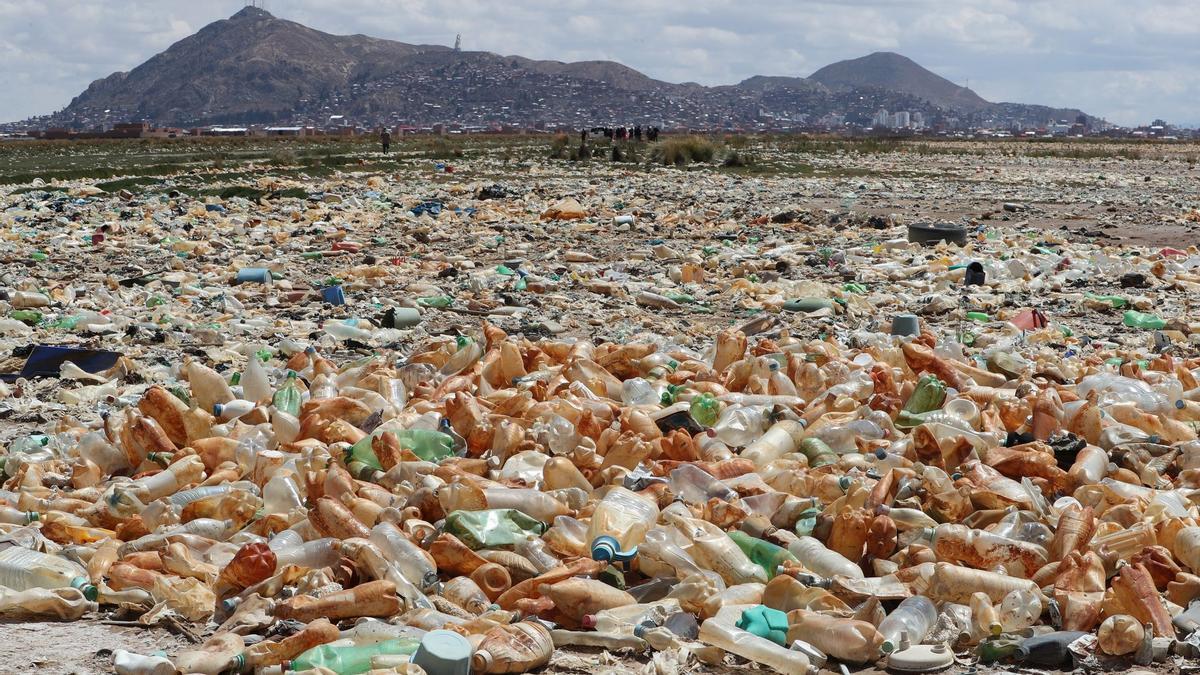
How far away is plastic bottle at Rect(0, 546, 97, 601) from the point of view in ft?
9.83

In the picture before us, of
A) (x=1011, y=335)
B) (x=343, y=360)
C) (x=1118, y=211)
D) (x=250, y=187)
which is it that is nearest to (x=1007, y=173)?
(x=1118, y=211)

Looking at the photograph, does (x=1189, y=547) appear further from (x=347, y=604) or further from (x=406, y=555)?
(x=347, y=604)

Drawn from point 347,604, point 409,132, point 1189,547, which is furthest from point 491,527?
point 409,132

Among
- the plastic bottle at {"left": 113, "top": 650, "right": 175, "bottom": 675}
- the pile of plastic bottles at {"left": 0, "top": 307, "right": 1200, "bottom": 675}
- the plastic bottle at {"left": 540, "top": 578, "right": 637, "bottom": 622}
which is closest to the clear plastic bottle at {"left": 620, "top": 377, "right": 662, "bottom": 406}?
the pile of plastic bottles at {"left": 0, "top": 307, "right": 1200, "bottom": 675}

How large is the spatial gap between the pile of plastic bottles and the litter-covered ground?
0.01 metres

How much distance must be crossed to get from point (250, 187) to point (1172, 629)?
611 inches

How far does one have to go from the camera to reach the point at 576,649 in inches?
108

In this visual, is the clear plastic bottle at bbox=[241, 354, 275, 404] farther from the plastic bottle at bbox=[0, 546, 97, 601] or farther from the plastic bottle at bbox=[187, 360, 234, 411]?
the plastic bottle at bbox=[0, 546, 97, 601]

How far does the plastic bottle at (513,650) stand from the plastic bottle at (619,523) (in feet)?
1.58

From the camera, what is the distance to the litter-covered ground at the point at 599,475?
8.95ft

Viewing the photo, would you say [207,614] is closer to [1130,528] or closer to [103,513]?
[103,513]

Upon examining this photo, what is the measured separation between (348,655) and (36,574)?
1.04 m

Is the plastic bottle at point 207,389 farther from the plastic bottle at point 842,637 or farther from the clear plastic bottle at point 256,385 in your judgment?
the plastic bottle at point 842,637

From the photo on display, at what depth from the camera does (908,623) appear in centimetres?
277
